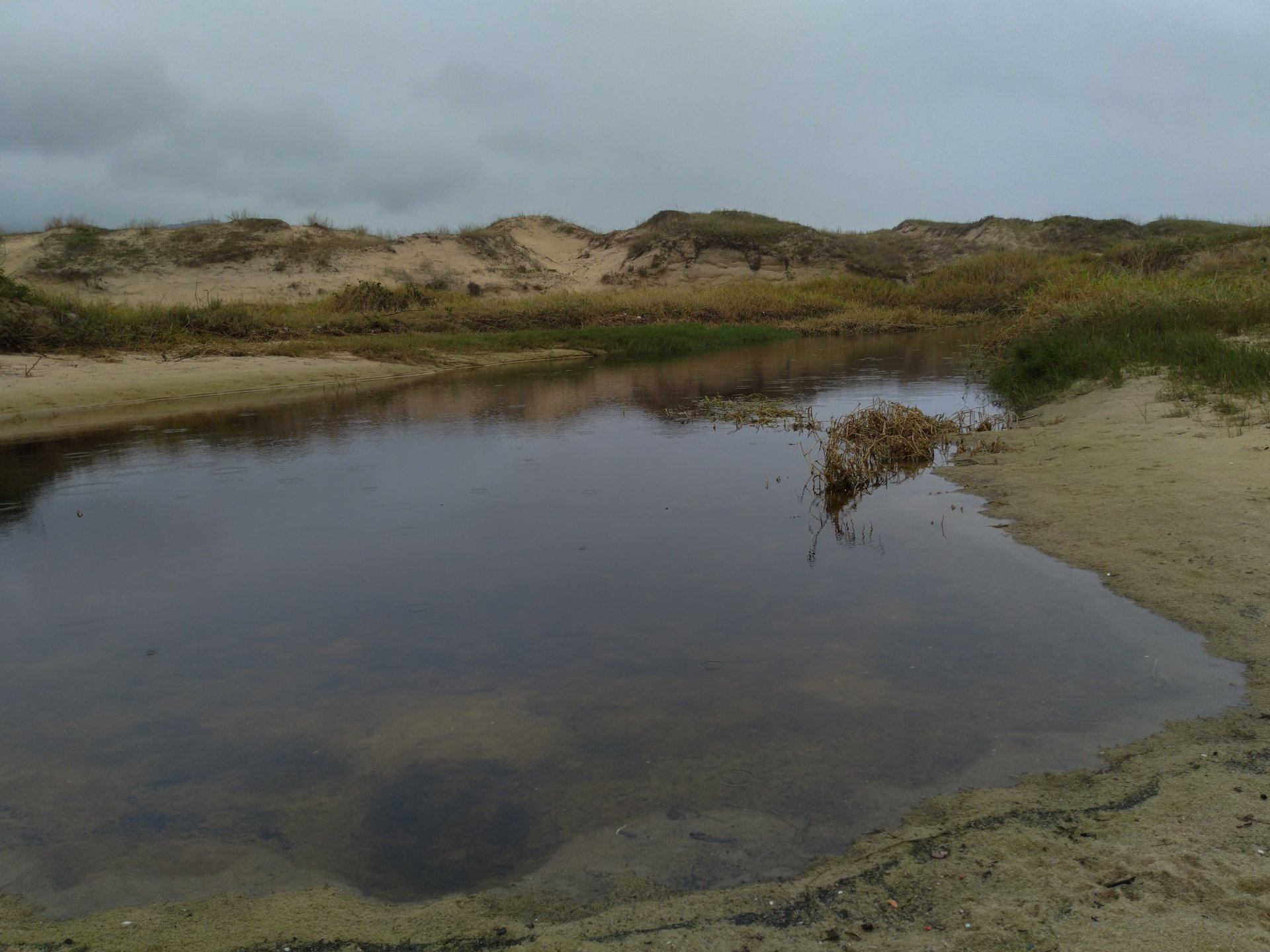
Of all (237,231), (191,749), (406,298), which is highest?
(237,231)

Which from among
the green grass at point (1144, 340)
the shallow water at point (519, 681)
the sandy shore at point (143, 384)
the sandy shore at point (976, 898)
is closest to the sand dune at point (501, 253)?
the sandy shore at point (143, 384)

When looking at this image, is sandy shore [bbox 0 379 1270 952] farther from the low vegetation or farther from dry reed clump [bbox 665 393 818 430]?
dry reed clump [bbox 665 393 818 430]

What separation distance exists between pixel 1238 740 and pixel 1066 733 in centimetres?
53

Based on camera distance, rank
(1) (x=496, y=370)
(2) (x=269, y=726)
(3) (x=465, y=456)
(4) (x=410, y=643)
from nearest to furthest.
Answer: (2) (x=269, y=726) < (4) (x=410, y=643) < (3) (x=465, y=456) < (1) (x=496, y=370)

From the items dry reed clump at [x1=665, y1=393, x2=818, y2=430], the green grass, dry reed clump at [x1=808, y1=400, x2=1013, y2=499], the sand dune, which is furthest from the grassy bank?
dry reed clump at [x1=808, y1=400, x2=1013, y2=499]

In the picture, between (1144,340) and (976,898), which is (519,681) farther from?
(1144,340)

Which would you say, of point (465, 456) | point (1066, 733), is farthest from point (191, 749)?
point (465, 456)

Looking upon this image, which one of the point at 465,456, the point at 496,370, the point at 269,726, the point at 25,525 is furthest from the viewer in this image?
the point at 496,370

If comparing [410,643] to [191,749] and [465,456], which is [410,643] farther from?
[465,456]

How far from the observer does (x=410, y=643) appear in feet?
14.4

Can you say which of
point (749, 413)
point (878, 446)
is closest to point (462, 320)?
point (749, 413)

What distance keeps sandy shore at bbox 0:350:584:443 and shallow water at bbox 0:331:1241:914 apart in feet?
18.7

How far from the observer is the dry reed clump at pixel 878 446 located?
756 cm

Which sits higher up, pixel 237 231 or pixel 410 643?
pixel 237 231
